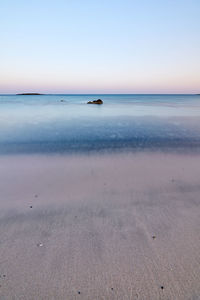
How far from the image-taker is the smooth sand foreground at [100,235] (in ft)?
9.38

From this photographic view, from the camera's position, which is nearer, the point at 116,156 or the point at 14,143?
the point at 116,156

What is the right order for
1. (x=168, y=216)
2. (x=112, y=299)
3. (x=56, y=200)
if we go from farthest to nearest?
1. (x=56, y=200)
2. (x=168, y=216)
3. (x=112, y=299)

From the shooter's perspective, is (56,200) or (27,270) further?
(56,200)

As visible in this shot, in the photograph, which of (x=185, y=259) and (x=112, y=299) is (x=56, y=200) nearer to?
(x=112, y=299)

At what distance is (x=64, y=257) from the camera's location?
11.0 feet

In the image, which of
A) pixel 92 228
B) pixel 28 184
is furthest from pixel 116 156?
pixel 92 228

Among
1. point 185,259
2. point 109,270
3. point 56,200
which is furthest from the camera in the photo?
point 56,200

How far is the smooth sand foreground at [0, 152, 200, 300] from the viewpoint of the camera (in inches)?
113

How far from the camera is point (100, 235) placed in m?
3.88

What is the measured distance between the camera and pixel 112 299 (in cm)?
268

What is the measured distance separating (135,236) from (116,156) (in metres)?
6.30

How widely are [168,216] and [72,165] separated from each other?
5.15 meters

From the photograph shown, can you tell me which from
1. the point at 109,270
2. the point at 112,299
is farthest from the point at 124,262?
the point at 112,299

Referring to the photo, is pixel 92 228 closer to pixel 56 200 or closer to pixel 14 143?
pixel 56 200
